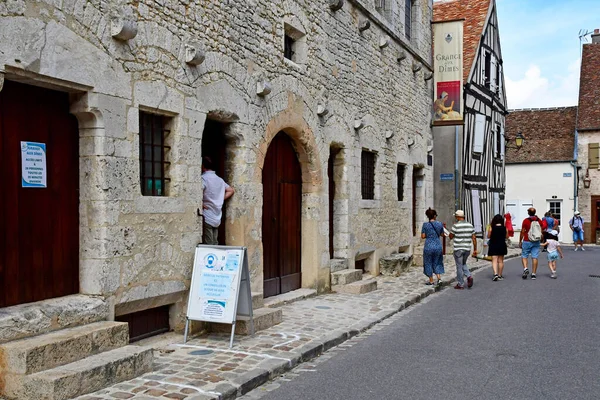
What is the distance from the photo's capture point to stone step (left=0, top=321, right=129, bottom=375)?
400 cm

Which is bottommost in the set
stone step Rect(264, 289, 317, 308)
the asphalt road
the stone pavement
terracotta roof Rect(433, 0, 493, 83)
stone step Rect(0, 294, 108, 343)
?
the asphalt road

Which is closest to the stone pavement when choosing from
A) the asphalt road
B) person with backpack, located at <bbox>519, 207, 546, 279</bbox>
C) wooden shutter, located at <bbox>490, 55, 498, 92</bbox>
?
the asphalt road

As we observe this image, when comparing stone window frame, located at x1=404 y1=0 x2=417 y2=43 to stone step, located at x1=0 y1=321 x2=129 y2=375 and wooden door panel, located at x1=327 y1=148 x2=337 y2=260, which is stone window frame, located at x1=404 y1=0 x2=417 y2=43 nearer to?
wooden door panel, located at x1=327 y1=148 x2=337 y2=260

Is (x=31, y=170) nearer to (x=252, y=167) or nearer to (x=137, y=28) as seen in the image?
(x=137, y=28)

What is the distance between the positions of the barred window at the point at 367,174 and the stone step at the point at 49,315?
7020mm

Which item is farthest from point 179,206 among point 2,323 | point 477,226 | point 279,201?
point 477,226

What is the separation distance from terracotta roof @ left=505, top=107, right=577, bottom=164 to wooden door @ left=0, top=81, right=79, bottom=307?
2568 cm

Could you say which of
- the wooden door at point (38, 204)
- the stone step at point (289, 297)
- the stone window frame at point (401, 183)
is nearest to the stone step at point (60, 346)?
the wooden door at point (38, 204)

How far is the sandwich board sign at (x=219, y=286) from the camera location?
575 cm

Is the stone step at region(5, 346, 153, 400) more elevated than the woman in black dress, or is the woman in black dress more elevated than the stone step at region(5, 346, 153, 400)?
the woman in black dress

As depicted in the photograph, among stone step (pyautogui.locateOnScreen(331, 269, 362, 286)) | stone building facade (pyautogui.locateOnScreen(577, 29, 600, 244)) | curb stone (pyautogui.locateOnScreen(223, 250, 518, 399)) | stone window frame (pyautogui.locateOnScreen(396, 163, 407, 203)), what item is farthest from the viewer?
stone building facade (pyautogui.locateOnScreen(577, 29, 600, 244))

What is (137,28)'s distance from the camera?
5422 millimetres

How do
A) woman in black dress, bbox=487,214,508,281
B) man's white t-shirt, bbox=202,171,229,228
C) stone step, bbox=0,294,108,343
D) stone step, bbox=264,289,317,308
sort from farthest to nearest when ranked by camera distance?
woman in black dress, bbox=487,214,508,281, stone step, bbox=264,289,317,308, man's white t-shirt, bbox=202,171,229,228, stone step, bbox=0,294,108,343

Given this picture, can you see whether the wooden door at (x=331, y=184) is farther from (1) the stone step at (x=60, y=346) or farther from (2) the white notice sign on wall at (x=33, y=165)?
(2) the white notice sign on wall at (x=33, y=165)
